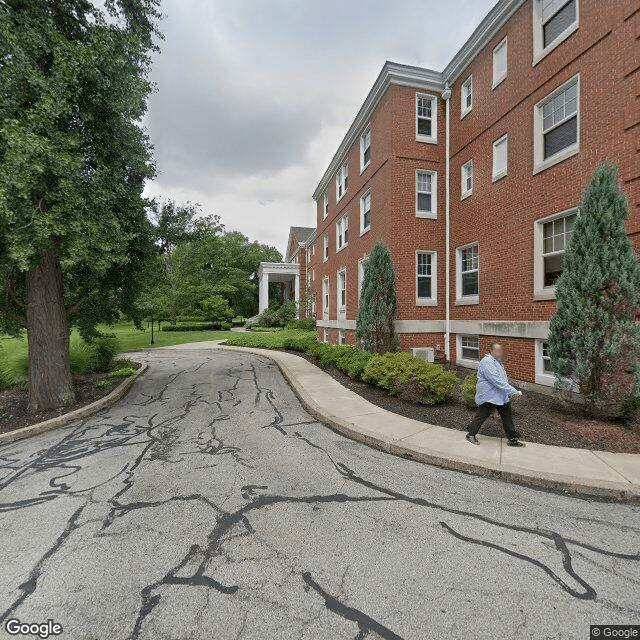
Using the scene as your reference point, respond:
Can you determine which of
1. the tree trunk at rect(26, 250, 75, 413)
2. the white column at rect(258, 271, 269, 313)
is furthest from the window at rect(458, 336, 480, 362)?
the white column at rect(258, 271, 269, 313)

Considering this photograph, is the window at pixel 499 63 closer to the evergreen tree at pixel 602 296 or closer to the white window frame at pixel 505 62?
the white window frame at pixel 505 62

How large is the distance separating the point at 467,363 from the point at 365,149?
10.3m

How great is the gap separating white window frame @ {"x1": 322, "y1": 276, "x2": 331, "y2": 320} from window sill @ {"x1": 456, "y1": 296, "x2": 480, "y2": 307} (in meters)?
9.91

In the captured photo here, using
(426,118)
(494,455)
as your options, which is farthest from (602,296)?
(426,118)

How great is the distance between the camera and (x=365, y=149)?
49.3ft

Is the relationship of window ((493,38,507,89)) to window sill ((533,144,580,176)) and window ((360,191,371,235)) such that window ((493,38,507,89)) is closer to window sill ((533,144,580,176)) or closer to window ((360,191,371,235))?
window sill ((533,144,580,176))

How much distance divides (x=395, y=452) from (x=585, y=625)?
286 centimetres

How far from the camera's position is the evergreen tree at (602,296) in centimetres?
568

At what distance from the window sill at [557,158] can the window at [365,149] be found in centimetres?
751

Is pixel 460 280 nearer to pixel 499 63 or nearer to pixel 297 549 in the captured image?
pixel 499 63

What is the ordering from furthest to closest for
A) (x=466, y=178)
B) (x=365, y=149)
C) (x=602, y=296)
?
(x=365, y=149), (x=466, y=178), (x=602, y=296)

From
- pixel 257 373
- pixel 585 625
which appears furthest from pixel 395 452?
pixel 257 373

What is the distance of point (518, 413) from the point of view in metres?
6.56

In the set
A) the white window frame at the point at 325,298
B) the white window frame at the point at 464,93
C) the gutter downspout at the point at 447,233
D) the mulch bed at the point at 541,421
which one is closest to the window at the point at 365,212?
the gutter downspout at the point at 447,233
